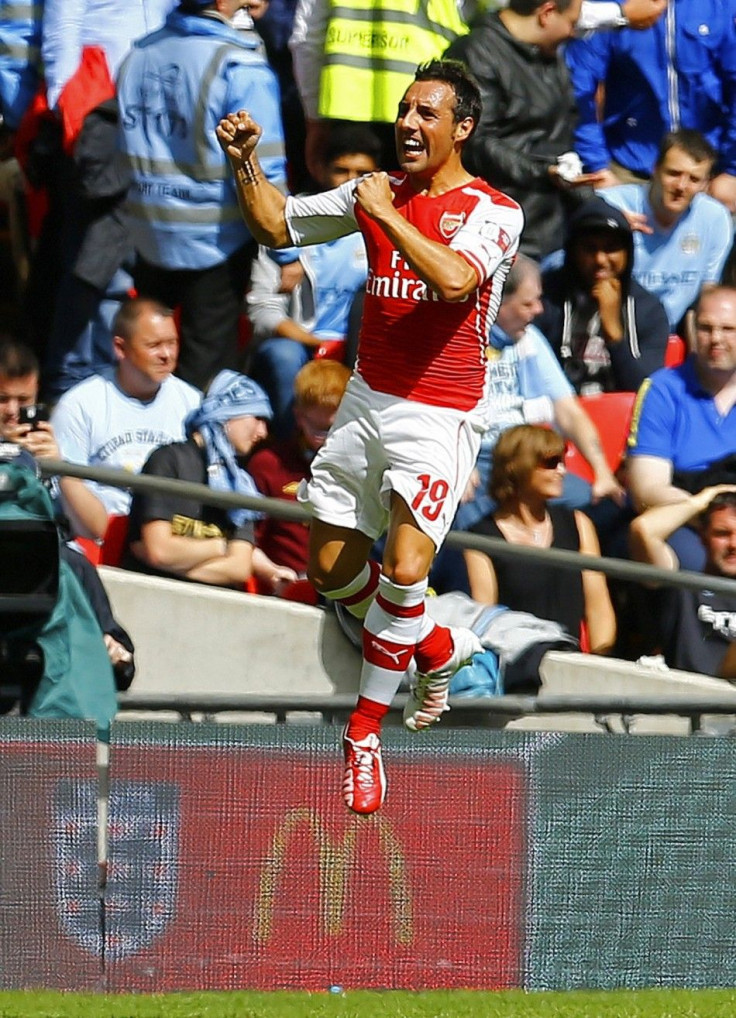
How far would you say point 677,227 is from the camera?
9867 millimetres

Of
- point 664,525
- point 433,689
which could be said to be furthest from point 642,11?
point 433,689

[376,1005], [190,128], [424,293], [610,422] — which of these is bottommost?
[376,1005]

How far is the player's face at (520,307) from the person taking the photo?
8977 mm

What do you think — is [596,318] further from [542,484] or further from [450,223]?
[450,223]

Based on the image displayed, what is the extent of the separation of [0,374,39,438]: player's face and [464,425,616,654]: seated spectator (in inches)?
76.4

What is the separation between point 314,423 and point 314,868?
82.0 inches

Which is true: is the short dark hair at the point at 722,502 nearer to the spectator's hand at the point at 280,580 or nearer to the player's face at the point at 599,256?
the player's face at the point at 599,256

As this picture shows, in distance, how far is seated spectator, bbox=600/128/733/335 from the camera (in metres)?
9.78

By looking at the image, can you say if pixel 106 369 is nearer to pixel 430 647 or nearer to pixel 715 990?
pixel 430 647

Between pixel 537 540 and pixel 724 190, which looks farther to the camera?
pixel 724 190

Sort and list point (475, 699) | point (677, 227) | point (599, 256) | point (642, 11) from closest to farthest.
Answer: point (475, 699), point (599, 256), point (677, 227), point (642, 11)

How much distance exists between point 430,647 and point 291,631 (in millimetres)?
1948

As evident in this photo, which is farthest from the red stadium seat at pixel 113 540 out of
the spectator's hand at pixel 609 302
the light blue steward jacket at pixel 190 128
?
the spectator's hand at pixel 609 302

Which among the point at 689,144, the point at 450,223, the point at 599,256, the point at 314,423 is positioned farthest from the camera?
the point at 689,144
